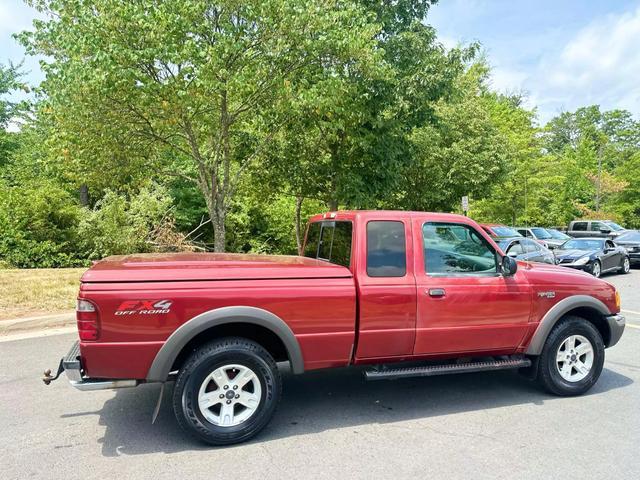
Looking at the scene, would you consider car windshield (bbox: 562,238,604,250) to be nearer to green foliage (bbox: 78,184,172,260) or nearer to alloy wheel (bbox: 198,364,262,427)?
green foliage (bbox: 78,184,172,260)

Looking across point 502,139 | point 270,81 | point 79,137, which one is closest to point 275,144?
point 270,81

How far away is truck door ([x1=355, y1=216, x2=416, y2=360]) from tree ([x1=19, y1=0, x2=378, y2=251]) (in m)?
4.94

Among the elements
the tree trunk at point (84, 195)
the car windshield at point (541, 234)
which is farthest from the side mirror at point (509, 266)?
the tree trunk at point (84, 195)

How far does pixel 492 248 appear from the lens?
442 cm

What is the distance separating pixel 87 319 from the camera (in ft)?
10.9

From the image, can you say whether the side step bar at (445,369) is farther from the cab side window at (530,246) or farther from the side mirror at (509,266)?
the cab side window at (530,246)

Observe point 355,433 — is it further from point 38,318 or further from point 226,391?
point 38,318

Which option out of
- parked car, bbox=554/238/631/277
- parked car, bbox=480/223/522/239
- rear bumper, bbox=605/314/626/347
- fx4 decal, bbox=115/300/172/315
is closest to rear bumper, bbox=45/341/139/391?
fx4 decal, bbox=115/300/172/315

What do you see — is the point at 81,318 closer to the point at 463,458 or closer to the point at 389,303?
the point at 389,303

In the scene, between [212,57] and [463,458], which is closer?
[463,458]

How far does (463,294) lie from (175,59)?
19.7 feet

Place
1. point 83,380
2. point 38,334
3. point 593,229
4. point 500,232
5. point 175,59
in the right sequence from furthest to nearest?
point 593,229 < point 500,232 < point 175,59 < point 38,334 < point 83,380

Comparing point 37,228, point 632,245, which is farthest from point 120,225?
point 632,245

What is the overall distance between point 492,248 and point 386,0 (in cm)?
1031
